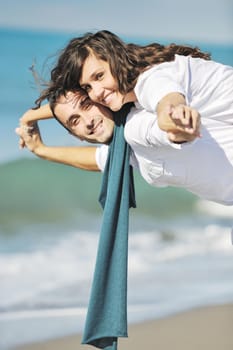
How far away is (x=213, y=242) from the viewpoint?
244 centimetres

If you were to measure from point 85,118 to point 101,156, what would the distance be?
0.65 feet

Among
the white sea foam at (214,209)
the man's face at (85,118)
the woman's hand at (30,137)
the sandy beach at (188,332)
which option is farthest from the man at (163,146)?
the sandy beach at (188,332)

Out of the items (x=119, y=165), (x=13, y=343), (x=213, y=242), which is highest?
(x=119, y=165)

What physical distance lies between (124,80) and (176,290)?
2.58 feet

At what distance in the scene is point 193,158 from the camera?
6.23ft

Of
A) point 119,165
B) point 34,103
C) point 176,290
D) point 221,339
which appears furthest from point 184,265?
point 34,103

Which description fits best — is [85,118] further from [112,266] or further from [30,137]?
[112,266]

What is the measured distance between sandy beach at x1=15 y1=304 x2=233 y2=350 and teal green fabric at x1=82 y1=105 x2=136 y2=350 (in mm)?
201

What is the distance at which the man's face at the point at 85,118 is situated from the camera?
2.12 meters

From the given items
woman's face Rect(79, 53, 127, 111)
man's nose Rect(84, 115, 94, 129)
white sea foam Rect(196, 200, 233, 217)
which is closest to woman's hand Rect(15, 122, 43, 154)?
man's nose Rect(84, 115, 94, 129)

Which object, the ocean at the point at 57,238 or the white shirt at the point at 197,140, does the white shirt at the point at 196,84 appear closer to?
the white shirt at the point at 197,140

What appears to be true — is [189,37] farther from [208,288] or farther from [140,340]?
[140,340]

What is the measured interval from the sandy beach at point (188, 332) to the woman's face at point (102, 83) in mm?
767

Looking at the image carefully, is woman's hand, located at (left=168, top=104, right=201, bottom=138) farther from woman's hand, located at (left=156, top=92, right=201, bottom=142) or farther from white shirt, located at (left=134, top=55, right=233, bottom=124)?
white shirt, located at (left=134, top=55, right=233, bottom=124)
